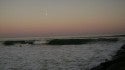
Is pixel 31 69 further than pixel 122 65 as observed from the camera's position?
Yes

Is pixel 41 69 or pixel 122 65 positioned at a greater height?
pixel 122 65

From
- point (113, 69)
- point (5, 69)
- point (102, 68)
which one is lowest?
point (5, 69)

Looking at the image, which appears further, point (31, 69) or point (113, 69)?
point (31, 69)

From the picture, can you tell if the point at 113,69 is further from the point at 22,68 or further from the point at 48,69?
the point at 22,68

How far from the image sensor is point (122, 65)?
11.2m

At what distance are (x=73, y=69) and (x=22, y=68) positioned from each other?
455 cm

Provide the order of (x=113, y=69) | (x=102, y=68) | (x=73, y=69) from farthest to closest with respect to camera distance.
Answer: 1. (x=73, y=69)
2. (x=102, y=68)
3. (x=113, y=69)

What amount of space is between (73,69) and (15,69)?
16.4 feet

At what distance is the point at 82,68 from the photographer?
Result: 18.0 metres

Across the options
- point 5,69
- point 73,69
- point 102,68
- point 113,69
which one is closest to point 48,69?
point 73,69

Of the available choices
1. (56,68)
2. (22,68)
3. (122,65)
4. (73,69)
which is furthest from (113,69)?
(22,68)

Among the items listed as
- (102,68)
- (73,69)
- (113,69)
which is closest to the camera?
(113,69)

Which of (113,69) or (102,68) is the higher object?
(113,69)

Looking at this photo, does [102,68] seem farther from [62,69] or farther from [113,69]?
[62,69]
